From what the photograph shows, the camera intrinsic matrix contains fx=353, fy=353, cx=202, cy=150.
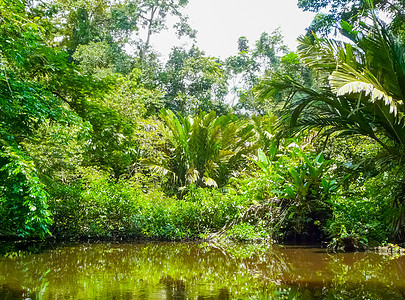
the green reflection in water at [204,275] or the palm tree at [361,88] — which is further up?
the palm tree at [361,88]

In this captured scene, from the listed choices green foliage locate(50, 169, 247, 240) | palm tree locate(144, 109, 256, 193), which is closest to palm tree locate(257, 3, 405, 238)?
green foliage locate(50, 169, 247, 240)

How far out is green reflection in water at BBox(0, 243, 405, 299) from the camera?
3.03m

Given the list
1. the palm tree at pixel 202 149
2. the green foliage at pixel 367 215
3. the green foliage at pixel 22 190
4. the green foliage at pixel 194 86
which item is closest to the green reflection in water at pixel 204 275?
the green foliage at pixel 367 215

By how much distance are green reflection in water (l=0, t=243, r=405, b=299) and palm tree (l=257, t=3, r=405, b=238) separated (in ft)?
6.82

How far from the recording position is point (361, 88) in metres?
5.09

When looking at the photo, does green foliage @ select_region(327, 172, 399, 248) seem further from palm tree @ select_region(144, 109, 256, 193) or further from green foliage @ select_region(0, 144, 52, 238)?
palm tree @ select_region(144, 109, 256, 193)

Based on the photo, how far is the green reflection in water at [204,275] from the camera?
303 centimetres

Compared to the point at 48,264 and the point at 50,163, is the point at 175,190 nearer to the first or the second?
→ the point at 50,163

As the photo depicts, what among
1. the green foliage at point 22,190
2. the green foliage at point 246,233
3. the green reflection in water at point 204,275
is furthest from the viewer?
the green foliage at point 246,233

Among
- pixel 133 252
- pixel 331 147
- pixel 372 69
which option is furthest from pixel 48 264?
pixel 331 147

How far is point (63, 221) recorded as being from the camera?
8359 mm

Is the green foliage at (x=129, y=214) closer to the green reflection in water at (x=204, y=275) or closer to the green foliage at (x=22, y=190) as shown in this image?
the green reflection in water at (x=204, y=275)

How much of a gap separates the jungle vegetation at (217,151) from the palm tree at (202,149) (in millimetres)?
45

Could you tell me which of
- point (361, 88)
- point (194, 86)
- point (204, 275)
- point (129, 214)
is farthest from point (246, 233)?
point (194, 86)
